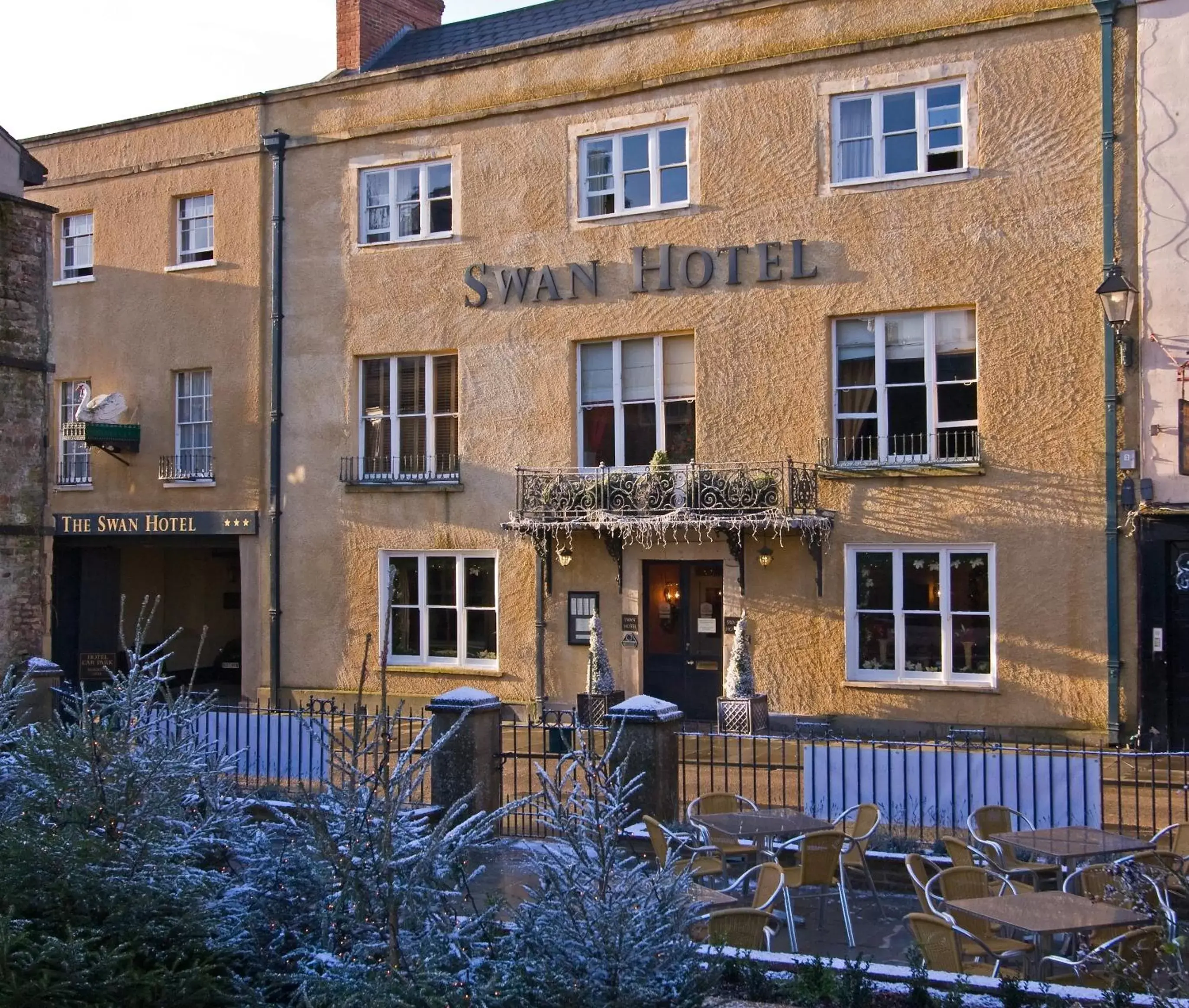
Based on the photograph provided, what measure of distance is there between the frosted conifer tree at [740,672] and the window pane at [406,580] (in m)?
5.89

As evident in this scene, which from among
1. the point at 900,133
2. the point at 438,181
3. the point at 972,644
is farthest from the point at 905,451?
the point at 438,181

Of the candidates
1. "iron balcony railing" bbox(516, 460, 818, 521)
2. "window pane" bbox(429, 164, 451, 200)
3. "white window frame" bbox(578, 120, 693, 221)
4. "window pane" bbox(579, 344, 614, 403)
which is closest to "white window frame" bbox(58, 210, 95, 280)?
"window pane" bbox(429, 164, 451, 200)

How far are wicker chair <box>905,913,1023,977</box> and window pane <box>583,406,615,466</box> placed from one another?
1325 centimetres

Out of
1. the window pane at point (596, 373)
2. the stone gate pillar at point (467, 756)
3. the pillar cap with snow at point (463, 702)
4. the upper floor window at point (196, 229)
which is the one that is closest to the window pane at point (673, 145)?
the window pane at point (596, 373)

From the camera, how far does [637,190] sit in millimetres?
20562

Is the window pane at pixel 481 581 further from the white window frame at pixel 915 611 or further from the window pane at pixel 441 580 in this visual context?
the white window frame at pixel 915 611

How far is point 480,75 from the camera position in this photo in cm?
2167

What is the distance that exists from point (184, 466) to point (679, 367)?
30.2 feet

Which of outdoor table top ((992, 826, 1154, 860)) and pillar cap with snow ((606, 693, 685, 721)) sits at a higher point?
pillar cap with snow ((606, 693, 685, 721))

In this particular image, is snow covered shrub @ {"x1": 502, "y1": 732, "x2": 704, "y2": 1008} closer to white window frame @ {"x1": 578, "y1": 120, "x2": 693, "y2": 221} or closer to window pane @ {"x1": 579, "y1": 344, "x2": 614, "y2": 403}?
window pane @ {"x1": 579, "y1": 344, "x2": 614, "y2": 403}

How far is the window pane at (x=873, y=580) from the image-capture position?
61.9ft

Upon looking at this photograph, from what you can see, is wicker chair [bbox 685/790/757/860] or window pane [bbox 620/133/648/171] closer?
wicker chair [bbox 685/790/757/860]

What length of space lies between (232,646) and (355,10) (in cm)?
1274

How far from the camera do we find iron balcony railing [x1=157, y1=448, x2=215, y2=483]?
2364 cm
